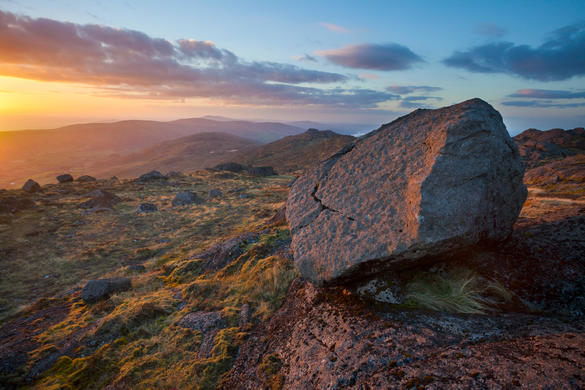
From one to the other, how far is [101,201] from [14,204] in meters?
6.29

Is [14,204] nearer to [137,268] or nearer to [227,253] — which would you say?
[137,268]

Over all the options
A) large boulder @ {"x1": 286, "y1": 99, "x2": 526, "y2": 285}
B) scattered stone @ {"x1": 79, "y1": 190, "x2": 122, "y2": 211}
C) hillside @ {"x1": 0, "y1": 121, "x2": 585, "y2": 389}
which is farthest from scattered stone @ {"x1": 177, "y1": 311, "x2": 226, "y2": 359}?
scattered stone @ {"x1": 79, "y1": 190, "x2": 122, "y2": 211}

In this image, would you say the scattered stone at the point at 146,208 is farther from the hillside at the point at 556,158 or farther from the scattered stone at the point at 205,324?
the hillside at the point at 556,158

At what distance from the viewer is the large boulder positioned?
482 centimetres

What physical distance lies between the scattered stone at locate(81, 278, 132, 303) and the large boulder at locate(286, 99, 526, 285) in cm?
773

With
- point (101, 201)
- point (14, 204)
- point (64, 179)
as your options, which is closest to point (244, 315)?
point (101, 201)

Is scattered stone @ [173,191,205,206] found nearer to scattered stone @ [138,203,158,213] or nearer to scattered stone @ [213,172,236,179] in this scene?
scattered stone @ [138,203,158,213]

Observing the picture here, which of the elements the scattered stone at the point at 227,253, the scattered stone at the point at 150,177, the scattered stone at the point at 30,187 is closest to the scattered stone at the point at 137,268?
the scattered stone at the point at 227,253

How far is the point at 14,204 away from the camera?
23500mm

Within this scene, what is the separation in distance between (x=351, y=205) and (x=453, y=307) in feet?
8.57

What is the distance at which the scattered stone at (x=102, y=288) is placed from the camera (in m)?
9.30

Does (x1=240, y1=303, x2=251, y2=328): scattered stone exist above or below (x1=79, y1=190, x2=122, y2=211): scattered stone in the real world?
above

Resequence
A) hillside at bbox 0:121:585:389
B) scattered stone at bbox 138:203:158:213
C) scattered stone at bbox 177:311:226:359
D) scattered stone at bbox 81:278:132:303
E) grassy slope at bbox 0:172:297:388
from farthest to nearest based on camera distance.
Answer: scattered stone at bbox 138:203:158:213, scattered stone at bbox 81:278:132:303, scattered stone at bbox 177:311:226:359, grassy slope at bbox 0:172:297:388, hillside at bbox 0:121:585:389

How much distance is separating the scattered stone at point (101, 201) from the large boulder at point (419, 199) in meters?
27.6
